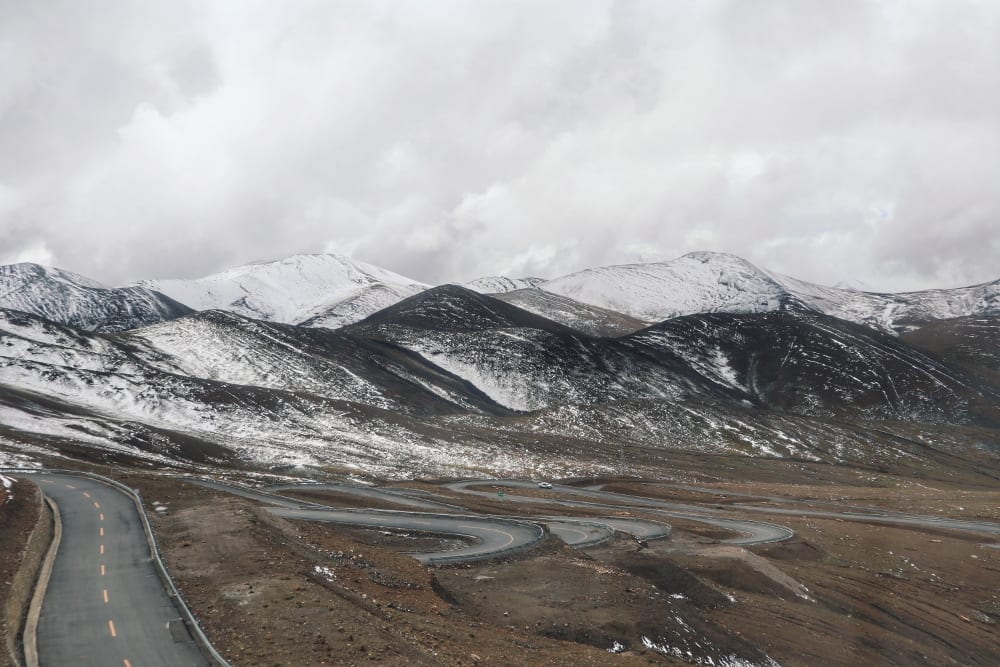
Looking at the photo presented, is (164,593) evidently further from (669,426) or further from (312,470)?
(669,426)

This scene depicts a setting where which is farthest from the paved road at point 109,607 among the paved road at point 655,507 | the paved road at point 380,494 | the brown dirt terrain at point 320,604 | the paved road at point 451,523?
the paved road at point 655,507

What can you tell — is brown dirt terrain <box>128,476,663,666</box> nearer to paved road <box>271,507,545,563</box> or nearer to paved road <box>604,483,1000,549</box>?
paved road <box>271,507,545,563</box>

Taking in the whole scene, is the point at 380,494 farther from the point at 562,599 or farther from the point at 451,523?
the point at 562,599

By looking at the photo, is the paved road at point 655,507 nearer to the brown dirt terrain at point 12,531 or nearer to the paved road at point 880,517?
the paved road at point 880,517

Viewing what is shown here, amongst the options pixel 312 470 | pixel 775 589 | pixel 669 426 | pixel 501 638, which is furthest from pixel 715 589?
pixel 669 426

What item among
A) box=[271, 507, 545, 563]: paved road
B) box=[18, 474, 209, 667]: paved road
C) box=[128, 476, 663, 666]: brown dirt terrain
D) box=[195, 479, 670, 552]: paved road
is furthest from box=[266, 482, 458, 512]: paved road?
box=[18, 474, 209, 667]: paved road
